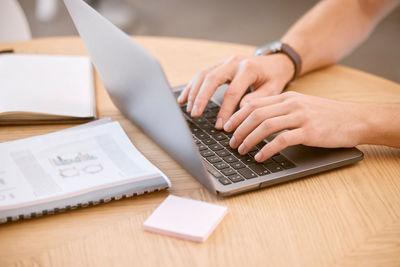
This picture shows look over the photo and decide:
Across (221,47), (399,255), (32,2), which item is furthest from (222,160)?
(32,2)

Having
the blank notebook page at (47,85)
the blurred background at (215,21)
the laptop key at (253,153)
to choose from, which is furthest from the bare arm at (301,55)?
the blurred background at (215,21)

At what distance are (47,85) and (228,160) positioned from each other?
48 centimetres

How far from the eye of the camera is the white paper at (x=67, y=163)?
2.15 feet

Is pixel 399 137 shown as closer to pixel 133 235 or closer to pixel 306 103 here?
pixel 306 103

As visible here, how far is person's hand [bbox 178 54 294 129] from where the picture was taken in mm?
885

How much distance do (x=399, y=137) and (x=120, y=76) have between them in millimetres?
516

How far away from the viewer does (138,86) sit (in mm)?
761

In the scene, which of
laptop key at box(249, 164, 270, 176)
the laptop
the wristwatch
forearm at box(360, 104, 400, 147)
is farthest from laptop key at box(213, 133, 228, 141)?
the wristwatch

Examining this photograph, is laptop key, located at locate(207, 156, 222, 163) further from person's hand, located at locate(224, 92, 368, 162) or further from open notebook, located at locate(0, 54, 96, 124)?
open notebook, located at locate(0, 54, 96, 124)

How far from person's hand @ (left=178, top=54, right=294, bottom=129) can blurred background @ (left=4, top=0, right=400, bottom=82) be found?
2205 millimetres

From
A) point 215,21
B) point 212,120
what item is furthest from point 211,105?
point 215,21

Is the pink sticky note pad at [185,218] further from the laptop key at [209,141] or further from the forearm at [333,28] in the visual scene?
the forearm at [333,28]

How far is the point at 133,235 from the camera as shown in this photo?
61 cm

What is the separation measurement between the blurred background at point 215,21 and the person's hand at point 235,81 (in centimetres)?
220
